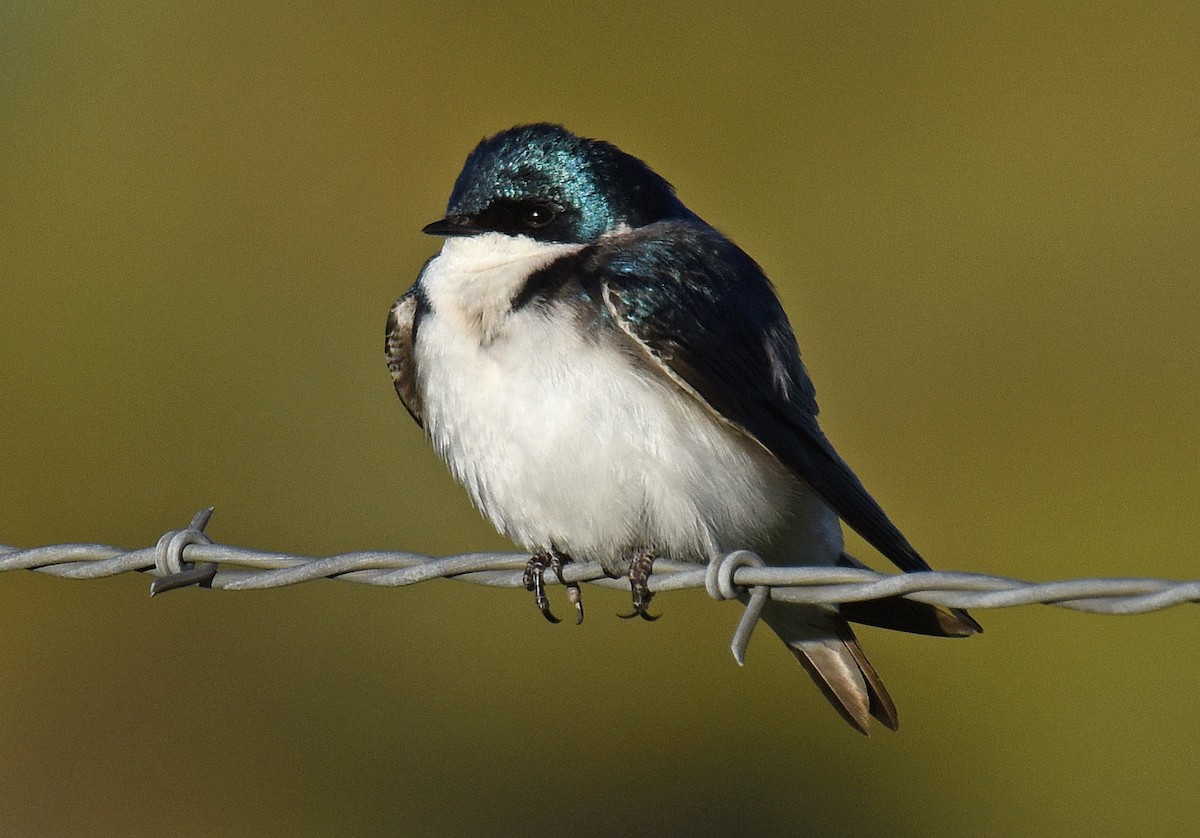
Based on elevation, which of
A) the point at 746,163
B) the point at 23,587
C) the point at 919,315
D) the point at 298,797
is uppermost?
the point at 746,163

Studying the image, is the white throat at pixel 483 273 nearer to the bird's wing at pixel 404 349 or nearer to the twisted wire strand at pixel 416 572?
the bird's wing at pixel 404 349

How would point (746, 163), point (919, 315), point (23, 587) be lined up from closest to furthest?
1. point (23, 587)
2. point (919, 315)
3. point (746, 163)

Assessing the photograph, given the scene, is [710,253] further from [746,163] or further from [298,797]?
[746,163]

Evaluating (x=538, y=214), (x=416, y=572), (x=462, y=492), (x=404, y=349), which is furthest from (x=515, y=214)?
(x=462, y=492)

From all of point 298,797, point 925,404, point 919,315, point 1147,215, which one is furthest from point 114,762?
point 1147,215

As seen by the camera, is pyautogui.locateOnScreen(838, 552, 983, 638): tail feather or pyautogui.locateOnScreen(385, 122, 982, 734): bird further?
pyautogui.locateOnScreen(385, 122, 982, 734): bird

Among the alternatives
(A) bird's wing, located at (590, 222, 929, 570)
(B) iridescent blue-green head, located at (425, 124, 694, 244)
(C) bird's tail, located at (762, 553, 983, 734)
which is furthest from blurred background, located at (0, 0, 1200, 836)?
(B) iridescent blue-green head, located at (425, 124, 694, 244)

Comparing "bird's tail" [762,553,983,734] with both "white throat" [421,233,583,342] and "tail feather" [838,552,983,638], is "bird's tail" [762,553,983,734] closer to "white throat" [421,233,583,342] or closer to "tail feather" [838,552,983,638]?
"tail feather" [838,552,983,638]
